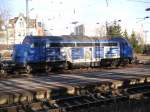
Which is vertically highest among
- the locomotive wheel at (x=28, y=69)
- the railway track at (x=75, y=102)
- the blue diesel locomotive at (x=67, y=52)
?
the blue diesel locomotive at (x=67, y=52)

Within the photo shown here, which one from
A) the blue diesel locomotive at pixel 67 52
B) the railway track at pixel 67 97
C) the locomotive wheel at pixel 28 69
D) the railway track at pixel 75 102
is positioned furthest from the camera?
the blue diesel locomotive at pixel 67 52

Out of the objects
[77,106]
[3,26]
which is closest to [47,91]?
[77,106]

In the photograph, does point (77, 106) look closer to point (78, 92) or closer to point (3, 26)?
point (78, 92)

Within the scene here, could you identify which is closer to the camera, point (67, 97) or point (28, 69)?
point (67, 97)

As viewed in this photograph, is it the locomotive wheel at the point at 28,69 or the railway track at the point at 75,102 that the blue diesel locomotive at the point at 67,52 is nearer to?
the locomotive wheel at the point at 28,69

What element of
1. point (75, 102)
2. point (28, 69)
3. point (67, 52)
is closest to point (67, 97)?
point (75, 102)

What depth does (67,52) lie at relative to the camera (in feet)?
109

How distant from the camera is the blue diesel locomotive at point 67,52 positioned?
101 feet

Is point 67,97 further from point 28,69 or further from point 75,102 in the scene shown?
point 28,69

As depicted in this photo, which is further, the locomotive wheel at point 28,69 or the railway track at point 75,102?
the locomotive wheel at point 28,69

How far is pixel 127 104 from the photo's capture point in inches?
624

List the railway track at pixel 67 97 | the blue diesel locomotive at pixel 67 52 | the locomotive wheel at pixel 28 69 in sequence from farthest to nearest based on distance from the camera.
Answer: the blue diesel locomotive at pixel 67 52 → the locomotive wheel at pixel 28 69 → the railway track at pixel 67 97

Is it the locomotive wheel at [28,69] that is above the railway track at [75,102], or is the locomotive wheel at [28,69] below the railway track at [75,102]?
above

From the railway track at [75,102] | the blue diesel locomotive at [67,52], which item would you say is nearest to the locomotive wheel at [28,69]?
the blue diesel locomotive at [67,52]
